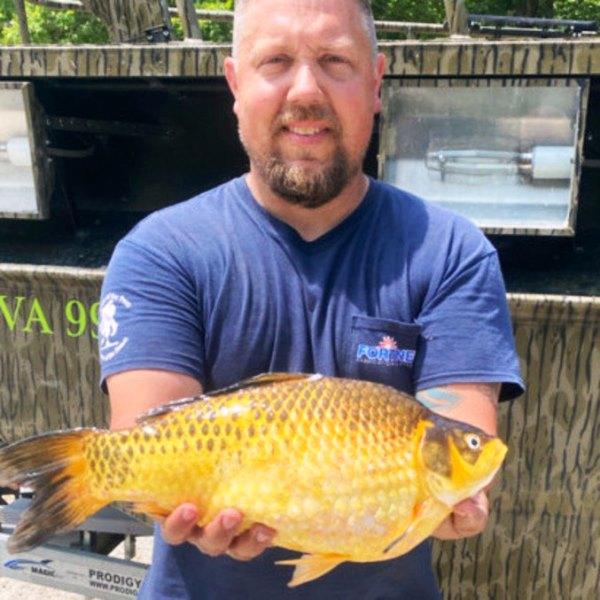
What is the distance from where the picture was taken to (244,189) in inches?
80.8

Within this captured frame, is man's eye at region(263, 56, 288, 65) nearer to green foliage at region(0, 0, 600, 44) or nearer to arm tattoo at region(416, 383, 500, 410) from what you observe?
arm tattoo at region(416, 383, 500, 410)

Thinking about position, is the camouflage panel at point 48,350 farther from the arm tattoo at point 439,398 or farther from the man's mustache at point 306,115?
the arm tattoo at point 439,398

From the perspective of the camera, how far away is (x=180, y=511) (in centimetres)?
159

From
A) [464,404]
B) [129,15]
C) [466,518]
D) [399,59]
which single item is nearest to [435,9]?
[129,15]

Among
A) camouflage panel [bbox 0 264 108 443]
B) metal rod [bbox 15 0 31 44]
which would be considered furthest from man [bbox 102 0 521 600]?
metal rod [bbox 15 0 31 44]

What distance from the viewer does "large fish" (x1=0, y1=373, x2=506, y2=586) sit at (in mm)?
1565

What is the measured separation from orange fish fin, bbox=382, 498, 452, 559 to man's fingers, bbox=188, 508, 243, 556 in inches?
11.4

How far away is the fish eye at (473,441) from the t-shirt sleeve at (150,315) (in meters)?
0.61

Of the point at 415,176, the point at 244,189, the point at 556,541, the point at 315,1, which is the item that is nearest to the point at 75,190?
the point at 415,176

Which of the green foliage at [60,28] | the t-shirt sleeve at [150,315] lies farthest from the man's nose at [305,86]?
the green foliage at [60,28]

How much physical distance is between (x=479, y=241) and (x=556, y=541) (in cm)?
138

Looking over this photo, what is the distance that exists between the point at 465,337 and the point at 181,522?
728 mm

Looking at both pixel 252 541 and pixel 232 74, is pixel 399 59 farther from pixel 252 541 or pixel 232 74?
pixel 252 541

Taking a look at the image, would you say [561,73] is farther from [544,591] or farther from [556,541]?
[544,591]
